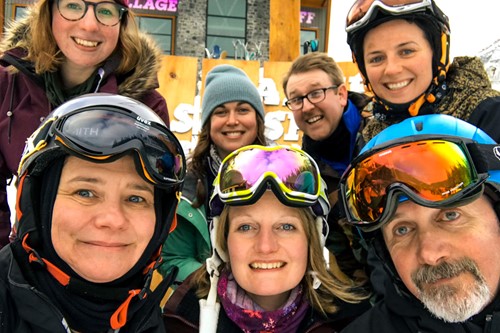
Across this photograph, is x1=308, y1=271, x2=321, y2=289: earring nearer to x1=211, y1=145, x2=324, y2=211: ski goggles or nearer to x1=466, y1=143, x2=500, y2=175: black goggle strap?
x1=211, y1=145, x2=324, y2=211: ski goggles

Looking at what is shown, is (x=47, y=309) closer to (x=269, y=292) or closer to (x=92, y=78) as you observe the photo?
(x=269, y=292)

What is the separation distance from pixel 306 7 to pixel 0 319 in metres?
18.6

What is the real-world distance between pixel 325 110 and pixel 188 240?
164 cm

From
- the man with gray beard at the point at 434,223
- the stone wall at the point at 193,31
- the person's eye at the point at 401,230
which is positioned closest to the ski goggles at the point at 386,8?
the man with gray beard at the point at 434,223

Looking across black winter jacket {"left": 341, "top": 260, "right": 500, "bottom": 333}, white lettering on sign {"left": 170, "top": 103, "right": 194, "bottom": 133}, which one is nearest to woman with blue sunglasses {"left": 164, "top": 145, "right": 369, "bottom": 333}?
black winter jacket {"left": 341, "top": 260, "right": 500, "bottom": 333}

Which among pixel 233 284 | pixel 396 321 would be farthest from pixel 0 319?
pixel 396 321

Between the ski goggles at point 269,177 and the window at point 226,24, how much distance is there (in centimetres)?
1302

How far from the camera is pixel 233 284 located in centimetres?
239

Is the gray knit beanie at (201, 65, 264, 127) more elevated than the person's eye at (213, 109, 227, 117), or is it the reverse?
the gray knit beanie at (201, 65, 264, 127)

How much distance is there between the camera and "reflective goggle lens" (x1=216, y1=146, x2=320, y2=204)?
2.37 metres

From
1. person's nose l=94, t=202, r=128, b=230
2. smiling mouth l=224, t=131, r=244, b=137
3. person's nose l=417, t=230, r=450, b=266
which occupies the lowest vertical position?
person's nose l=417, t=230, r=450, b=266

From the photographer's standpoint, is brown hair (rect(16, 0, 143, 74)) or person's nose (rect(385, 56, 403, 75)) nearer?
person's nose (rect(385, 56, 403, 75))

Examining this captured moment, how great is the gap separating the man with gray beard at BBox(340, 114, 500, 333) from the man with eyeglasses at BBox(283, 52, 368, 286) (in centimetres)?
141

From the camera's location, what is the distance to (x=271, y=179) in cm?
236
